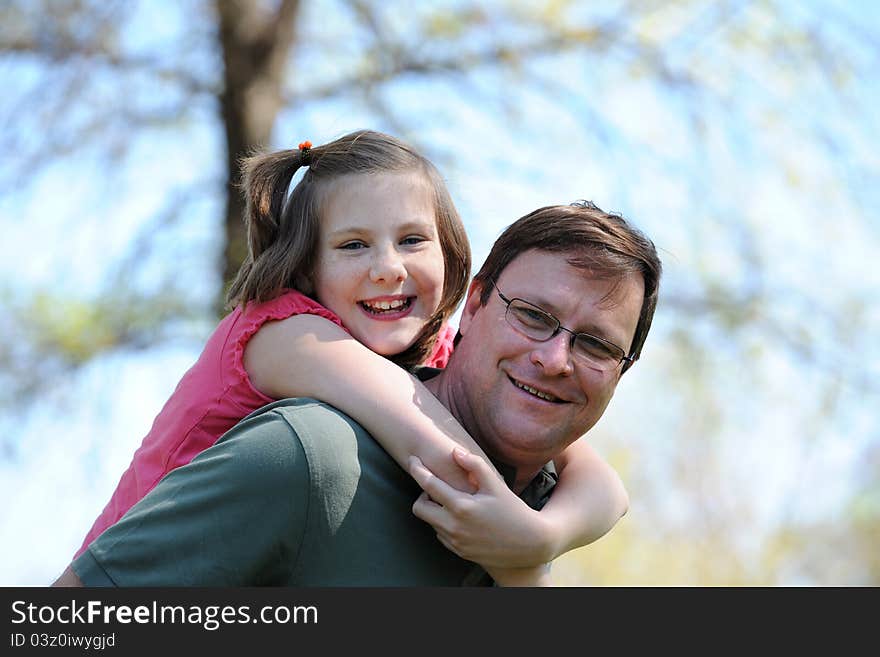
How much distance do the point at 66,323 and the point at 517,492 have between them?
6.17 m

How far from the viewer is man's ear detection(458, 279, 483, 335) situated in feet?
9.32

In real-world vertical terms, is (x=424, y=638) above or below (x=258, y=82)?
below

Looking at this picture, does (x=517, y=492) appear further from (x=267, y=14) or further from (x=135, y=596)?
(x=267, y=14)

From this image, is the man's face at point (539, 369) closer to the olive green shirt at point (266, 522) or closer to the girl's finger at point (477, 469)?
the girl's finger at point (477, 469)

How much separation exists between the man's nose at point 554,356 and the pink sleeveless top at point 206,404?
0.52m

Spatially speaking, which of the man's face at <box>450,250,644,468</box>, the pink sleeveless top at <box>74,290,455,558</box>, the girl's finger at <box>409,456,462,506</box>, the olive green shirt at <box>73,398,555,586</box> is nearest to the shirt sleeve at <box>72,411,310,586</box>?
the olive green shirt at <box>73,398,555,586</box>

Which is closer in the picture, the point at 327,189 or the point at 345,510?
the point at 345,510

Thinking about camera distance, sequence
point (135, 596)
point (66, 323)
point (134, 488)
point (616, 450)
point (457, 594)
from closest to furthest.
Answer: point (135, 596) → point (457, 594) → point (134, 488) → point (66, 323) → point (616, 450)

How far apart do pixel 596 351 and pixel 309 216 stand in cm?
80

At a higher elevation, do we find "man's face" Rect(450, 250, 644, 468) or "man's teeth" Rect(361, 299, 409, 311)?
"man's teeth" Rect(361, 299, 409, 311)

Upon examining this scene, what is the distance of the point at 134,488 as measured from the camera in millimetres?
2834

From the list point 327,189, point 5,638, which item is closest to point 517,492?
point 327,189

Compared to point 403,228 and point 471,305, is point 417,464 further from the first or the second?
point 403,228

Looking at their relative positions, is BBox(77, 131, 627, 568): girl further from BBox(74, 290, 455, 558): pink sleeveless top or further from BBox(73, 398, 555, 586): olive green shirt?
BBox(73, 398, 555, 586): olive green shirt
